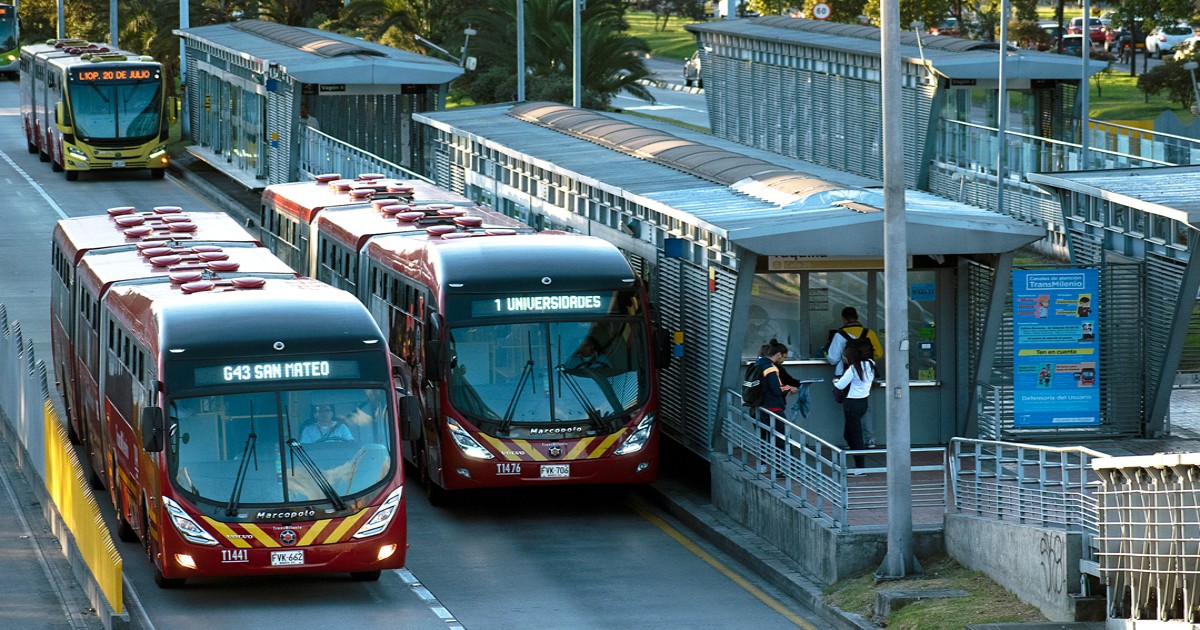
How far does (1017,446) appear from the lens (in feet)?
53.3

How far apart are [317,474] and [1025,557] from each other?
19.1ft

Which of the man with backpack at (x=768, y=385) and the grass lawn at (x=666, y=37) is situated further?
the grass lawn at (x=666, y=37)

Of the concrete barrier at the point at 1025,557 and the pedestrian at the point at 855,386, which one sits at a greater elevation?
the pedestrian at the point at 855,386

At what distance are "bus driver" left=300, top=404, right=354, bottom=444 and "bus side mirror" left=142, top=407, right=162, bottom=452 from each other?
1184mm

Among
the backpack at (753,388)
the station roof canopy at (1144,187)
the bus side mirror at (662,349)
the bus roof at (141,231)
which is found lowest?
the backpack at (753,388)

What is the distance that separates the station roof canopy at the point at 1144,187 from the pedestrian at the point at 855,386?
3.03 metres

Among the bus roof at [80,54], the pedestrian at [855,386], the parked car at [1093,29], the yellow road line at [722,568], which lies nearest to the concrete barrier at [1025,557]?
the yellow road line at [722,568]

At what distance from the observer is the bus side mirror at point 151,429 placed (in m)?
16.7

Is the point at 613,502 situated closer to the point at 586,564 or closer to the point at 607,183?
the point at 586,564

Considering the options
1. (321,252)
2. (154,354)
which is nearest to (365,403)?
A: (154,354)

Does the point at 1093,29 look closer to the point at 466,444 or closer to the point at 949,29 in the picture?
the point at 949,29

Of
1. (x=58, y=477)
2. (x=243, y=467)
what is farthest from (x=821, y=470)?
(x=58, y=477)

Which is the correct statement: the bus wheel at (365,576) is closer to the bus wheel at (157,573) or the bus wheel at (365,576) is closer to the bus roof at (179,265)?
the bus wheel at (157,573)

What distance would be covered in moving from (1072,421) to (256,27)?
115 feet
